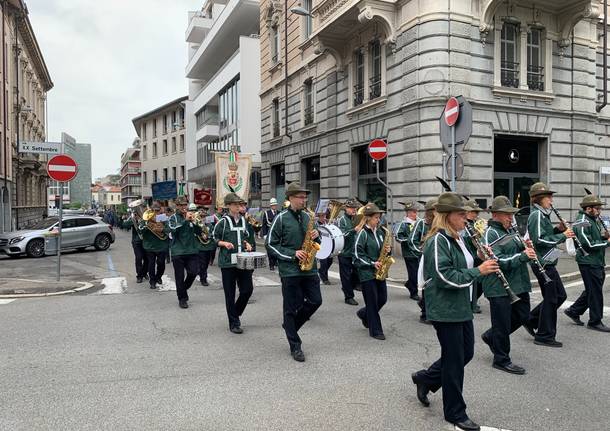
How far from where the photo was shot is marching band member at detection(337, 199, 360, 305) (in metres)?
9.23

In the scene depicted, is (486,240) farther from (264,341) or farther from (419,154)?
(419,154)

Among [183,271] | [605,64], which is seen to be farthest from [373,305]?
[605,64]

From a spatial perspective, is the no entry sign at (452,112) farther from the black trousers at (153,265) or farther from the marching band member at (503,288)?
the black trousers at (153,265)

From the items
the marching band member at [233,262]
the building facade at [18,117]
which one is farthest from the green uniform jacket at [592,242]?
the building facade at [18,117]

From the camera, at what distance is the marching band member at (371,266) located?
6.67 metres

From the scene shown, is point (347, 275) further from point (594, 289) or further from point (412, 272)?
point (594, 289)

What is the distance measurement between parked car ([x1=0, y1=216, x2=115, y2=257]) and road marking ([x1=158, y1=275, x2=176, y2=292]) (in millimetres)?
7380

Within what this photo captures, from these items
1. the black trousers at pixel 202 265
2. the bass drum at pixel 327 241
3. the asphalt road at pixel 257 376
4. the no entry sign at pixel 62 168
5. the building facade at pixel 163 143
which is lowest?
the asphalt road at pixel 257 376

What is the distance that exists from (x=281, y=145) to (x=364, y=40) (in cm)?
884

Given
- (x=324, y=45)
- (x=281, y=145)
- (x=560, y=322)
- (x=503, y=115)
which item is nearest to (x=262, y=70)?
(x=281, y=145)

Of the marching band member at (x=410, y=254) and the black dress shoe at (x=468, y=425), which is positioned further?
the marching band member at (x=410, y=254)

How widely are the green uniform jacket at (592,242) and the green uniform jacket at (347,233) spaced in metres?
3.61

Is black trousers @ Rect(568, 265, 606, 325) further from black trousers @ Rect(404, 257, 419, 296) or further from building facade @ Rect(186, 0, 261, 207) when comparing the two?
building facade @ Rect(186, 0, 261, 207)

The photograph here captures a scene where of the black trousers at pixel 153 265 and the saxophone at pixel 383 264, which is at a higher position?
the saxophone at pixel 383 264
